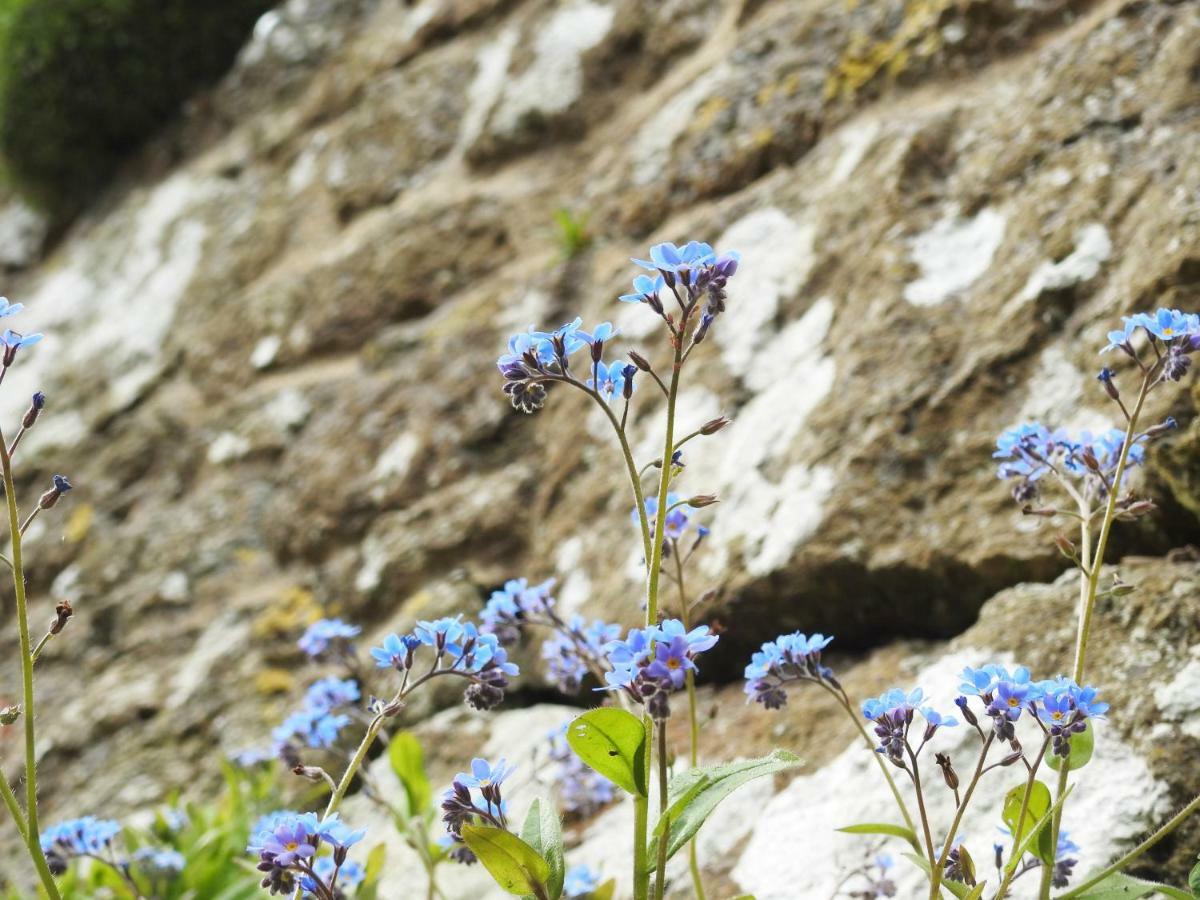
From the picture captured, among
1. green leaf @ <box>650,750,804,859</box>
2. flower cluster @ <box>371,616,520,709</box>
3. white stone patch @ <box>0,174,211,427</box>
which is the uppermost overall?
white stone patch @ <box>0,174,211,427</box>

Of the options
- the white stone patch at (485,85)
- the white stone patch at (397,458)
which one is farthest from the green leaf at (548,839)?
the white stone patch at (485,85)

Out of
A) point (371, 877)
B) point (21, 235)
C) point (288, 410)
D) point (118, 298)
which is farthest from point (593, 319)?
point (21, 235)

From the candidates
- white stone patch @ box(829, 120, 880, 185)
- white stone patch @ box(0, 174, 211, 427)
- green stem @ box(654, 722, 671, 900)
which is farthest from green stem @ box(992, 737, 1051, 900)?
white stone patch @ box(0, 174, 211, 427)

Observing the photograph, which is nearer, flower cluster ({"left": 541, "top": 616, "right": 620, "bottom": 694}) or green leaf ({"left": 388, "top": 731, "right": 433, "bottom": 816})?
flower cluster ({"left": 541, "top": 616, "right": 620, "bottom": 694})

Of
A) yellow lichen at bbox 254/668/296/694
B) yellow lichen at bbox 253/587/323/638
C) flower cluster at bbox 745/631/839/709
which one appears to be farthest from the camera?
yellow lichen at bbox 253/587/323/638

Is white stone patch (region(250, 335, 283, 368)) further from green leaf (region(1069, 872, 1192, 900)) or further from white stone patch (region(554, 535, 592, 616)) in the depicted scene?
green leaf (region(1069, 872, 1192, 900))

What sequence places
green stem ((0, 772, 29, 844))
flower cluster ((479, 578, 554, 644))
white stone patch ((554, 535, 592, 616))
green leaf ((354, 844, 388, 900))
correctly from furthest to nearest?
white stone patch ((554, 535, 592, 616)) < green leaf ((354, 844, 388, 900)) < flower cluster ((479, 578, 554, 644)) < green stem ((0, 772, 29, 844))
